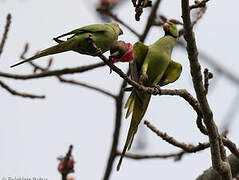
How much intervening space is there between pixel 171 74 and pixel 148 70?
0.21 m

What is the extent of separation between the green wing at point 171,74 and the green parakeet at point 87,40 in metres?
0.96

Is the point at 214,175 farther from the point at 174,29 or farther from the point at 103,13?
the point at 103,13

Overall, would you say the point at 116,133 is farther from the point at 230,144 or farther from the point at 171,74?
the point at 230,144

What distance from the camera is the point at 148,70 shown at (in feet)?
9.48

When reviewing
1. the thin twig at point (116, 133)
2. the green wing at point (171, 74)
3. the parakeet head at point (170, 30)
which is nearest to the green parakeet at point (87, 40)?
the green wing at point (171, 74)

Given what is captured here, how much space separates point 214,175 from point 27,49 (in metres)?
2.37

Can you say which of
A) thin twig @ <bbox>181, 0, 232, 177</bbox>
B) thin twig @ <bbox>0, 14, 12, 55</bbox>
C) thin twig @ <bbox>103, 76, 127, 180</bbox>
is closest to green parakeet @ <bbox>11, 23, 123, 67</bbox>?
thin twig @ <bbox>181, 0, 232, 177</bbox>

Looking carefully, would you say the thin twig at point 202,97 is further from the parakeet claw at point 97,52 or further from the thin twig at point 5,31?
the thin twig at point 5,31

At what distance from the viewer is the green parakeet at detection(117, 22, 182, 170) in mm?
2847

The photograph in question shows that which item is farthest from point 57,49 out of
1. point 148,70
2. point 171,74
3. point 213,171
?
point 213,171

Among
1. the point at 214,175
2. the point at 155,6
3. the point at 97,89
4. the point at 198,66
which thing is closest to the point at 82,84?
the point at 97,89

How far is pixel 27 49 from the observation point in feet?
13.3

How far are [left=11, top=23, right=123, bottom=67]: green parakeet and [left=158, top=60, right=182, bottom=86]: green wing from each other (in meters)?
0.96

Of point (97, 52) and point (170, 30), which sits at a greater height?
point (97, 52)
